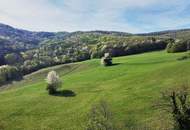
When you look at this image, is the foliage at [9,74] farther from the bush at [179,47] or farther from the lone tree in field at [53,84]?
the bush at [179,47]

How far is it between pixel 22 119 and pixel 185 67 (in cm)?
4438

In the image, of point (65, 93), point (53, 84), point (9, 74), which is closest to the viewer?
point (65, 93)

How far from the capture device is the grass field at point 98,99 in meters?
66.6

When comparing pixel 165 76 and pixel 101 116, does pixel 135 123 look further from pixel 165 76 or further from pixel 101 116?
pixel 165 76

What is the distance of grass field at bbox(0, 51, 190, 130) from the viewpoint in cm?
6656

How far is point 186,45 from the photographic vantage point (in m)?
138

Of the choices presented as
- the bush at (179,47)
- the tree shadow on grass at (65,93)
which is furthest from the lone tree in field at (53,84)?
the bush at (179,47)

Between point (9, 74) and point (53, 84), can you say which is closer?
point (53, 84)

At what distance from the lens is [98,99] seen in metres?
79.6

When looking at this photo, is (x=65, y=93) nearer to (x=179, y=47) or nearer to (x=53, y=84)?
(x=53, y=84)

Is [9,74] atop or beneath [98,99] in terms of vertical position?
beneath

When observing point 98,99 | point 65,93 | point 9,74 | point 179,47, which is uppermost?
point 179,47

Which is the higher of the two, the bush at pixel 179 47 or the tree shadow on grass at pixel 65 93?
the bush at pixel 179 47

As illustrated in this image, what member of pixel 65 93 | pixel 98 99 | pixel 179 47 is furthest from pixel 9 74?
pixel 98 99
